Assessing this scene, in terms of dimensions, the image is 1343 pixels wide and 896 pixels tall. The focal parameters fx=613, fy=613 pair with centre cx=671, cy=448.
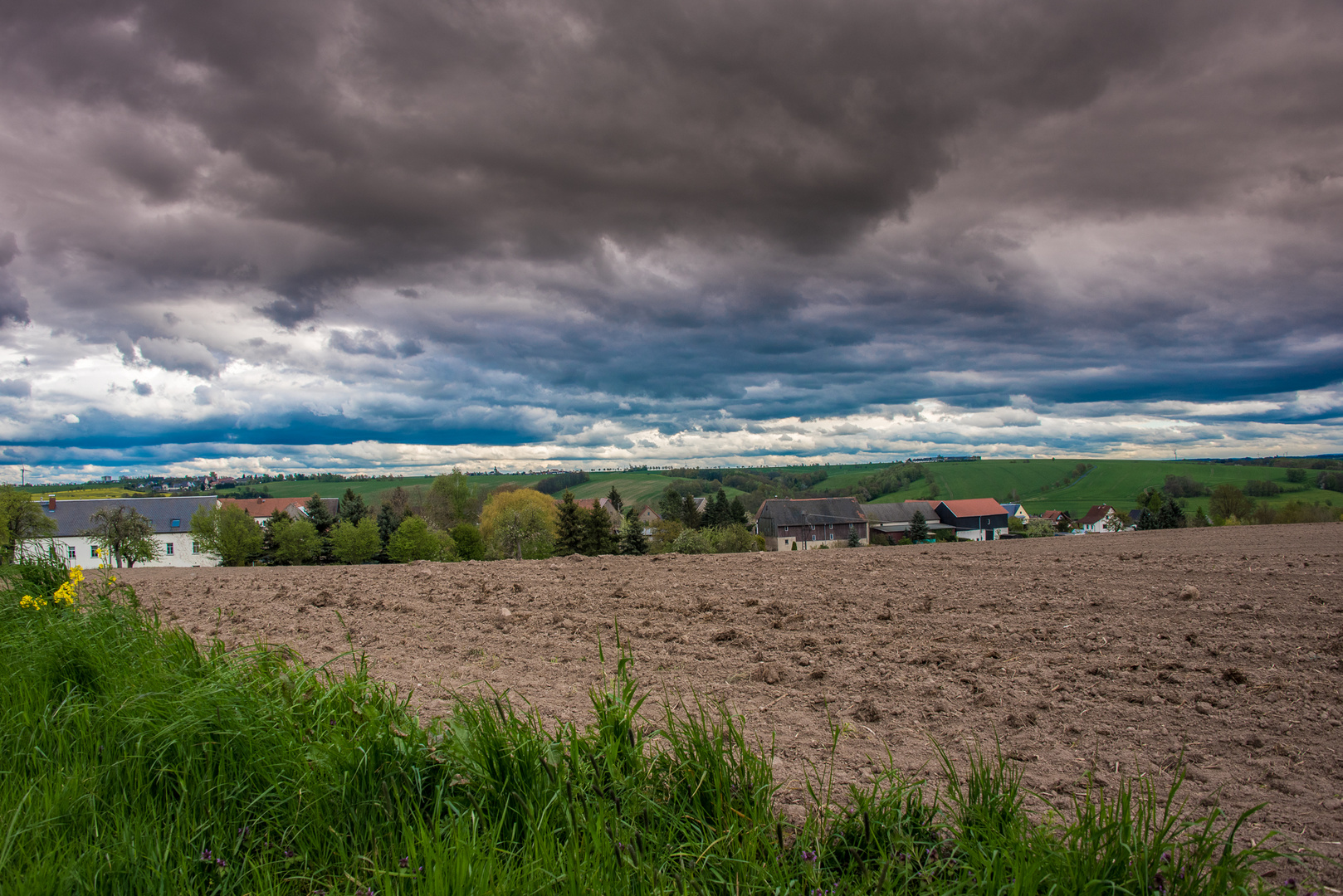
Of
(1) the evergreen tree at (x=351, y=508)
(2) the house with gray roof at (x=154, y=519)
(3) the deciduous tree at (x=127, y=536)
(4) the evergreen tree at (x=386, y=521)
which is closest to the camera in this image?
(3) the deciduous tree at (x=127, y=536)

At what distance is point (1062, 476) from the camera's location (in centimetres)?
11775

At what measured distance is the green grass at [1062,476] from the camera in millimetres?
87750

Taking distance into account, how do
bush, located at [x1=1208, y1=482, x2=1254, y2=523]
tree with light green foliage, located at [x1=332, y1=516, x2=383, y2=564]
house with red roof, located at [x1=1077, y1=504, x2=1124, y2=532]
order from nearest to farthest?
bush, located at [x1=1208, y1=482, x2=1254, y2=523]
tree with light green foliage, located at [x1=332, y1=516, x2=383, y2=564]
house with red roof, located at [x1=1077, y1=504, x2=1124, y2=532]

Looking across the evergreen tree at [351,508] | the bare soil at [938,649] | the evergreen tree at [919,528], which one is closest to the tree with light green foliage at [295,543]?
the evergreen tree at [351,508]

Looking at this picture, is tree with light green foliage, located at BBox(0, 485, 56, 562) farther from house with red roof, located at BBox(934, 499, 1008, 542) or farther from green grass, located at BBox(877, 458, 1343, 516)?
green grass, located at BBox(877, 458, 1343, 516)

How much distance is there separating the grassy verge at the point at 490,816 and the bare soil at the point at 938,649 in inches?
15.2

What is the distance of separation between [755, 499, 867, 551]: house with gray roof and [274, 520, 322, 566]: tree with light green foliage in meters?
49.4

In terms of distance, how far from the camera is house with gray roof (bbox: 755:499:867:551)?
77188mm

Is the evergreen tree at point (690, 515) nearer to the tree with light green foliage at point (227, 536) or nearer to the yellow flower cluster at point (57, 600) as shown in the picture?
the tree with light green foliage at point (227, 536)

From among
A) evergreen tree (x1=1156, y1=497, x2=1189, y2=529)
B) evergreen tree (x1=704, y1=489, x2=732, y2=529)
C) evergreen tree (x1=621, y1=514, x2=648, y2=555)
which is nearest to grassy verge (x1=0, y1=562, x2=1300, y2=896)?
evergreen tree (x1=1156, y1=497, x2=1189, y2=529)

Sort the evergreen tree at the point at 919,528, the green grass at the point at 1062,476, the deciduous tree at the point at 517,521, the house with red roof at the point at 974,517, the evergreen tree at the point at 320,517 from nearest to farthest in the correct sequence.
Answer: the evergreen tree at the point at 320,517 → the deciduous tree at the point at 517,521 → the evergreen tree at the point at 919,528 → the house with red roof at the point at 974,517 → the green grass at the point at 1062,476

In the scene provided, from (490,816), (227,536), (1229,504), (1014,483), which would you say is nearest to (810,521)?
(1229,504)

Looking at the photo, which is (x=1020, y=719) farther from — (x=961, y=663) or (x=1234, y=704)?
(x=1234, y=704)

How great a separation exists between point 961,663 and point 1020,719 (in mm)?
939
